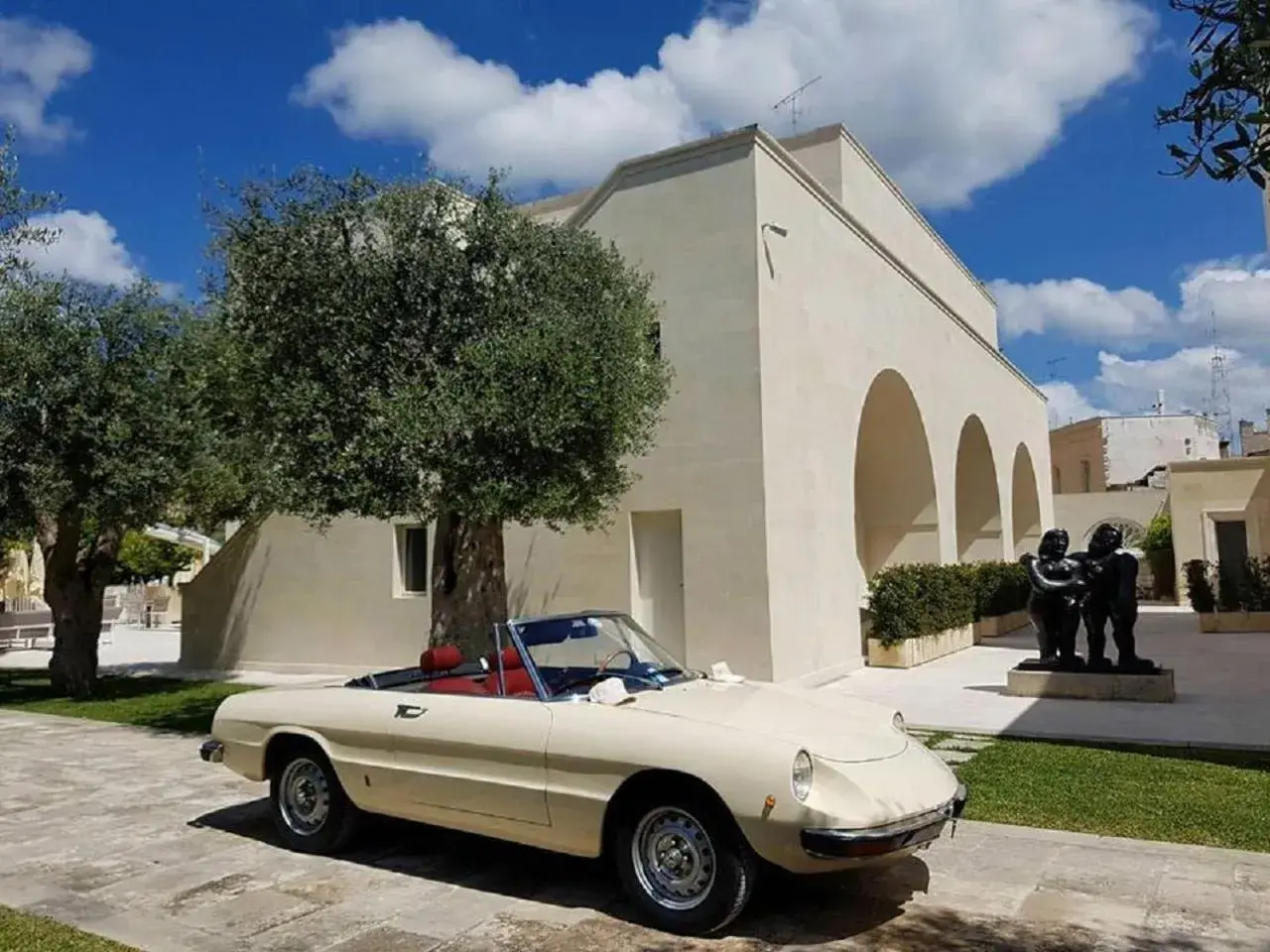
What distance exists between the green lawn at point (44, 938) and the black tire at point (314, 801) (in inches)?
52.2

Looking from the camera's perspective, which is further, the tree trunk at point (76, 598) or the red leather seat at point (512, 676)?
the tree trunk at point (76, 598)

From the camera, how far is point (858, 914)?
4.39 m

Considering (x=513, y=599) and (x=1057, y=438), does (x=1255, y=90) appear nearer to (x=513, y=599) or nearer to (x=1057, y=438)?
(x=513, y=599)

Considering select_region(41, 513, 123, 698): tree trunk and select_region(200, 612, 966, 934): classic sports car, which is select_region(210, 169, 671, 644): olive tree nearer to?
select_region(200, 612, 966, 934): classic sports car

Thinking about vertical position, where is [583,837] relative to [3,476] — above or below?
below

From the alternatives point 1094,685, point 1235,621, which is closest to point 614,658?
point 1094,685

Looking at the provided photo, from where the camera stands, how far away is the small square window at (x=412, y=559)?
15.0 metres

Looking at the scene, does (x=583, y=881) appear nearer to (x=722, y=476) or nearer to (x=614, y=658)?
(x=614, y=658)

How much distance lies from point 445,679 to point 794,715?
6.74 ft

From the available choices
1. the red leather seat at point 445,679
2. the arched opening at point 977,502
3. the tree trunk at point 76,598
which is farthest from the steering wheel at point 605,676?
the arched opening at point 977,502

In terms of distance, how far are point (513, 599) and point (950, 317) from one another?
1153cm

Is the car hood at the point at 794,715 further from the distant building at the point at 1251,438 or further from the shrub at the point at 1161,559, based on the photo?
the distant building at the point at 1251,438

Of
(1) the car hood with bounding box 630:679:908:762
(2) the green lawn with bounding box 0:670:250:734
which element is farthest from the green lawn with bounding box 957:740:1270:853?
(2) the green lawn with bounding box 0:670:250:734

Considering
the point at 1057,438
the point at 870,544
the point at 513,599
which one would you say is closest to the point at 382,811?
the point at 513,599
